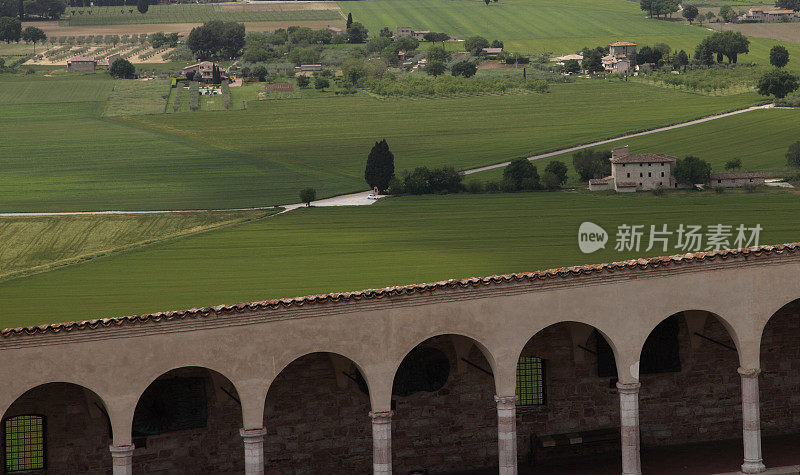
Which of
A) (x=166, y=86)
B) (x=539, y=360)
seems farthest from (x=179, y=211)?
(x=539, y=360)

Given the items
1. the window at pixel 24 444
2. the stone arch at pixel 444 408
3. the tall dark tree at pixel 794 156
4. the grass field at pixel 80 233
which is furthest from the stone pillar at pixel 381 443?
the tall dark tree at pixel 794 156

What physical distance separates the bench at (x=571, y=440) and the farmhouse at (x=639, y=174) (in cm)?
9420

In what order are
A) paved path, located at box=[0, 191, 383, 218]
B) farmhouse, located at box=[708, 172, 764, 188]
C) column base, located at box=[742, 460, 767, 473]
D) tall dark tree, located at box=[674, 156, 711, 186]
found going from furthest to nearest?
tall dark tree, located at box=[674, 156, 711, 186] → farmhouse, located at box=[708, 172, 764, 188] → paved path, located at box=[0, 191, 383, 218] → column base, located at box=[742, 460, 767, 473]

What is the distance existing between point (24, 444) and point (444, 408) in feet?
38.0

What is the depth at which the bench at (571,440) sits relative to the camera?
40.1 m

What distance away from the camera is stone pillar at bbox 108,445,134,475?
33.5m

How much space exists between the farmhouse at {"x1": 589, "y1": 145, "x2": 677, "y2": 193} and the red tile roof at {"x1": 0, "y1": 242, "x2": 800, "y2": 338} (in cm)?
9755

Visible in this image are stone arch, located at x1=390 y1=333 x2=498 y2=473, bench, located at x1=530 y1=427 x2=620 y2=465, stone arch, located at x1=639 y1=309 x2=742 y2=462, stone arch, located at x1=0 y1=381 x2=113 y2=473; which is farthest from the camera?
stone arch, located at x1=639 y1=309 x2=742 y2=462

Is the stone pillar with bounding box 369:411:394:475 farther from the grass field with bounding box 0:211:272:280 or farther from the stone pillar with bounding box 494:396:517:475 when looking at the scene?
the grass field with bounding box 0:211:272:280

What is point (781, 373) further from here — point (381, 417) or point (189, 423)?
point (189, 423)

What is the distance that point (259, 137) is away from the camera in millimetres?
166625

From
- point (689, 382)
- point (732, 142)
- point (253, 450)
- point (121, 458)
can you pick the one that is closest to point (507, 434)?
point (253, 450)

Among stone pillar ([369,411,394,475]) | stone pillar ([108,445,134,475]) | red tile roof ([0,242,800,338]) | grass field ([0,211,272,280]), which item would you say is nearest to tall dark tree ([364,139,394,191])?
grass field ([0,211,272,280])

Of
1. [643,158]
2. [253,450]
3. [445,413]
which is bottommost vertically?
[445,413]
